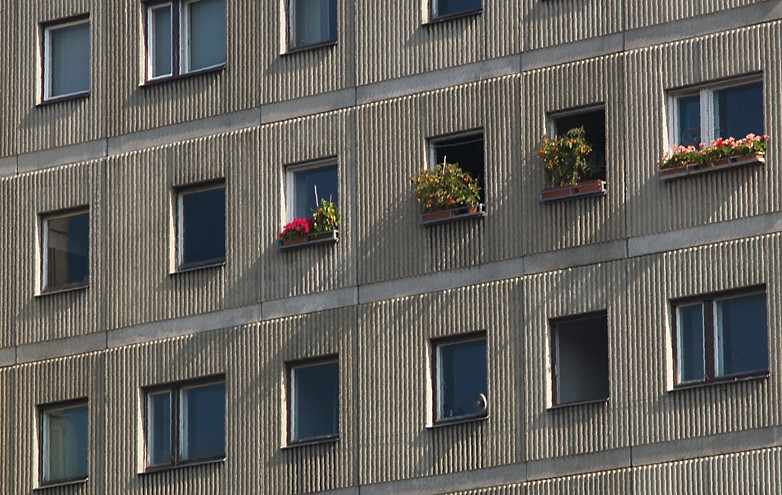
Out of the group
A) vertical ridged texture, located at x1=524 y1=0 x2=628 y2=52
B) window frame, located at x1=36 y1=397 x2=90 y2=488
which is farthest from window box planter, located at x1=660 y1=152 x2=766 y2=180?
window frame, located at x1=36 y1=397 x2=90 y2=488

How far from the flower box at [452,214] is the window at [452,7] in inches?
158

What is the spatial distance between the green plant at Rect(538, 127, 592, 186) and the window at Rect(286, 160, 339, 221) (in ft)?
16.3

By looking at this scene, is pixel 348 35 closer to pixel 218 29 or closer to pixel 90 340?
pixel 218 29

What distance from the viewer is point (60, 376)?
2013 inches

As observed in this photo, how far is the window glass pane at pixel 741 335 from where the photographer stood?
1716 inches

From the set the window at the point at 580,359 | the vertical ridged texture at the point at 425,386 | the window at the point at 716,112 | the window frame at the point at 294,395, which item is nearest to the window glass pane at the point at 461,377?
the vertical ridged texture at the point at 425,386

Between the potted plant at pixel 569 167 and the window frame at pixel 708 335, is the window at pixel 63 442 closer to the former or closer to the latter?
the potted plant at pixel 569 167

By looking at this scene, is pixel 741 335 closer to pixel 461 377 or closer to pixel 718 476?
pixel 718 476

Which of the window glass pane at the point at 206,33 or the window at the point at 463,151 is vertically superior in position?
the window glass pane at the point at 206,33

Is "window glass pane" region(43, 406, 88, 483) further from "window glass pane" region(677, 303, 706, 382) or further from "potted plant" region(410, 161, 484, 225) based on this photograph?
"window glass pane" region(677, 303, 706, 382)

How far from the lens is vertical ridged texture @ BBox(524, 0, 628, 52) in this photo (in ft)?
152

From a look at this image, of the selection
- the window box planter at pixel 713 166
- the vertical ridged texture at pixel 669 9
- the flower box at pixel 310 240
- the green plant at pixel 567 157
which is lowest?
the flower box at pixel 310 240

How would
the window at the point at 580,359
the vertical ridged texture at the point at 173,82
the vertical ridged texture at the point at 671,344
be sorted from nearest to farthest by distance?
the vertical ridged texture at the point at 671,344 → the window at the point at 580,359 → the vertical ridged texture at the point at 173,82

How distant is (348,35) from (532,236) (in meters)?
6.14
